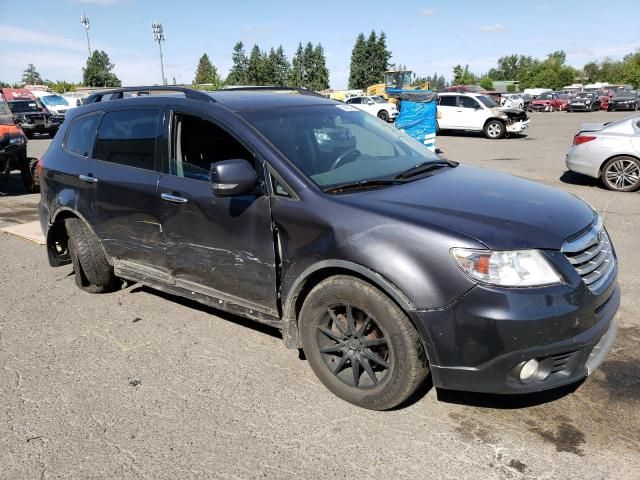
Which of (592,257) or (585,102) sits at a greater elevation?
(585,102)

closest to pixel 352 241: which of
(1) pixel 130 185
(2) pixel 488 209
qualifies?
(2) pixel 488 209

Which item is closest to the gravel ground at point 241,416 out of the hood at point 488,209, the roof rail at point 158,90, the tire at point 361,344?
the tire at point 361,344

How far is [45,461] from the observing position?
265cm

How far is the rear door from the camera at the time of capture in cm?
390

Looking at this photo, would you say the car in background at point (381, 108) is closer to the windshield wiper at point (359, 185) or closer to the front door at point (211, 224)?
the front door at point (211, 224)

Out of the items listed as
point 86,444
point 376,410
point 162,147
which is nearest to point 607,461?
point 376,410

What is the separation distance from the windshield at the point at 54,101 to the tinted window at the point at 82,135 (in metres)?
26.7

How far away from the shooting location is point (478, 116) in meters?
21.3

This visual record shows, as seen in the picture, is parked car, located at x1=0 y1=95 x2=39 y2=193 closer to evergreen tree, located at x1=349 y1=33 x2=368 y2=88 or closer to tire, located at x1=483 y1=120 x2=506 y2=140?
tire, located at x1=483 y1=120 x2=506 y2=140

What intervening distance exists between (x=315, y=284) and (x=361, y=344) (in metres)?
0.44

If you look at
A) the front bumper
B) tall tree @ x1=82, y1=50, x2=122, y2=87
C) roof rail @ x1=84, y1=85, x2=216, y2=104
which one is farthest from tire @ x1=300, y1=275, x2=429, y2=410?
tall tree @ x1=82, y1=50, x2=122, y2=87

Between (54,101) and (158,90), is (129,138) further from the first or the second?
(54,101)

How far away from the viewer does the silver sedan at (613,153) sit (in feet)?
30.1

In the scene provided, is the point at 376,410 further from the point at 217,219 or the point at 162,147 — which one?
the point at 162,147
